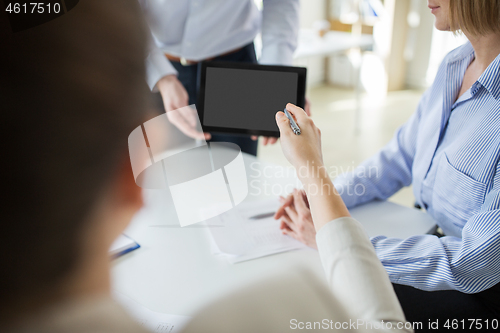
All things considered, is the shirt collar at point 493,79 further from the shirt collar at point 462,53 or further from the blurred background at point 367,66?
the blurred background at point 367,66

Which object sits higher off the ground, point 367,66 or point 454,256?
point 367,66

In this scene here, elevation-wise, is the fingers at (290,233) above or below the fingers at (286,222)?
below

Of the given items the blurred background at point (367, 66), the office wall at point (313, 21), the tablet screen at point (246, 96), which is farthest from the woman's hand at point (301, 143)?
the office wall at point (313, 21)

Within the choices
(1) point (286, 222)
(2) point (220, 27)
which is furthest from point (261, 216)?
(2) point (220, 27)

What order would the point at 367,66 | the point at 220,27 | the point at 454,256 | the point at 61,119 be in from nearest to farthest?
the point at 61,119 → the point at 454,256 → the point at 220,27 → the point at 367,66

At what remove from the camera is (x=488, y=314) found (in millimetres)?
800

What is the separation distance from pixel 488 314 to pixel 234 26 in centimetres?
112

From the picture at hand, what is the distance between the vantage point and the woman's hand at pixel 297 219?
33.4 inches

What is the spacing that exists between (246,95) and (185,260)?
42cm

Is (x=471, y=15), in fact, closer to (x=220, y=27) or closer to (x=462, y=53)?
(x=462, y=53)

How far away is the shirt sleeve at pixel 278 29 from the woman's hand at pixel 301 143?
758 mm

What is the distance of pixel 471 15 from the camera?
0.80 metres

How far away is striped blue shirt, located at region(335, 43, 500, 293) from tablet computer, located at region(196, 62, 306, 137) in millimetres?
295

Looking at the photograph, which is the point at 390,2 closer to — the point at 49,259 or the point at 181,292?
the point at 181,292
